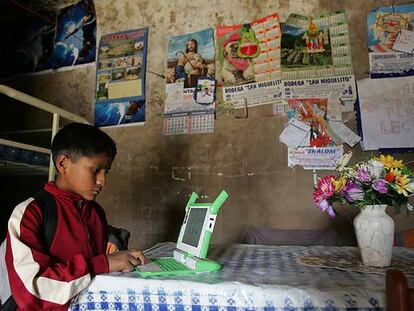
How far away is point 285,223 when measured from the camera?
6.91 ft

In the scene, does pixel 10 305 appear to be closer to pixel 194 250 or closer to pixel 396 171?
pixel 194 250

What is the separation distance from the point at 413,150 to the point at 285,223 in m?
0.82

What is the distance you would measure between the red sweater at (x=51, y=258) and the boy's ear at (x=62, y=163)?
8cm

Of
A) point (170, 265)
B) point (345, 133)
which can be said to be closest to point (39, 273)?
point (170, 265)

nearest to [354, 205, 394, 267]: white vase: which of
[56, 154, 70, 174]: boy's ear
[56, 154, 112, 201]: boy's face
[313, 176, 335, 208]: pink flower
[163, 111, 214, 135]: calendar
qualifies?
[313, 176, 335, 208]: pink flower

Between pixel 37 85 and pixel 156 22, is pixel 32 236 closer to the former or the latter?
pixel 156 22

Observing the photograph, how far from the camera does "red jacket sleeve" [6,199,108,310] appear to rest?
81 cm

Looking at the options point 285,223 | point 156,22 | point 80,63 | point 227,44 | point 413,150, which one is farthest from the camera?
point 80,63

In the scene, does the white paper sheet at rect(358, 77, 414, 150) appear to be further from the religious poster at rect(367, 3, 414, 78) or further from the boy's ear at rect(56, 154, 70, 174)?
the boy's ear at rect(56, 154, 70, 174)

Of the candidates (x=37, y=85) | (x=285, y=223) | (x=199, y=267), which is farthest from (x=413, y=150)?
(x=37, y=85)

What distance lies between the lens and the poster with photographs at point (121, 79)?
254 centimetres

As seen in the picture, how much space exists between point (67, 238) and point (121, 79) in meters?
1.78

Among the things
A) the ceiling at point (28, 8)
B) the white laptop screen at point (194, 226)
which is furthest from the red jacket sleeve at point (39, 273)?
the ceiling at point (28, 8)

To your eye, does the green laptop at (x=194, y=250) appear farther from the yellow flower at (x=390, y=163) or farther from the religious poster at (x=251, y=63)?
the religious poster at (x=251, y=63)
